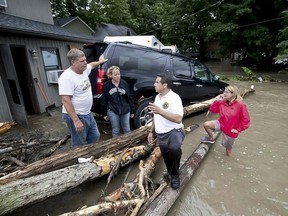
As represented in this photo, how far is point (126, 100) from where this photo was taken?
13.7 feet

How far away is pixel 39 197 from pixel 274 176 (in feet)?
12.0

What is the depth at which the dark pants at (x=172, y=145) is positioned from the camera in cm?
270

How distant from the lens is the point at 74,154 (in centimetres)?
323

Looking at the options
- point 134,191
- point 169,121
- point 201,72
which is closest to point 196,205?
point 134,191

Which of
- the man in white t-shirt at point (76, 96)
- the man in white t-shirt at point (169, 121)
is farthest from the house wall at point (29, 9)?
the man in white t-shirt at point (169, 121)

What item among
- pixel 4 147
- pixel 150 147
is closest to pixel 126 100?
A: pixel 150 147

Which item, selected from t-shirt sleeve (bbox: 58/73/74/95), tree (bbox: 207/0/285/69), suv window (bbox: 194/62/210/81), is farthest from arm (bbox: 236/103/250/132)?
tree (bbox: 207/0/285/69)

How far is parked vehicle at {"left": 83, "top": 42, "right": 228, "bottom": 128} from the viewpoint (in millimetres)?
4559

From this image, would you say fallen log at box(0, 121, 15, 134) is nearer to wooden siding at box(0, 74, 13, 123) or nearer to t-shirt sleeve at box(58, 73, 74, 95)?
wooden siding at box(0, 74, 13, 123)

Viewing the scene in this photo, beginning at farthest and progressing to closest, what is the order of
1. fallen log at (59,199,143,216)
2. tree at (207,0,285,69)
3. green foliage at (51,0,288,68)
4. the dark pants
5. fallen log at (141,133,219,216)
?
green foliage at (51,0,288,68), tree at (207,0,285,69), the dark pants, fallen log at (141,133,219,216), fallen log at (59,199,143,216)

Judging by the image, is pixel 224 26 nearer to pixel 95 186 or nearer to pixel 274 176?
pixel 274 176

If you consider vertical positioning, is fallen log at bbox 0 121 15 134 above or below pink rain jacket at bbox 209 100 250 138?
below

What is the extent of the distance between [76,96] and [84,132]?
0.66 metres

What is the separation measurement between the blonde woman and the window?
16.4ft
